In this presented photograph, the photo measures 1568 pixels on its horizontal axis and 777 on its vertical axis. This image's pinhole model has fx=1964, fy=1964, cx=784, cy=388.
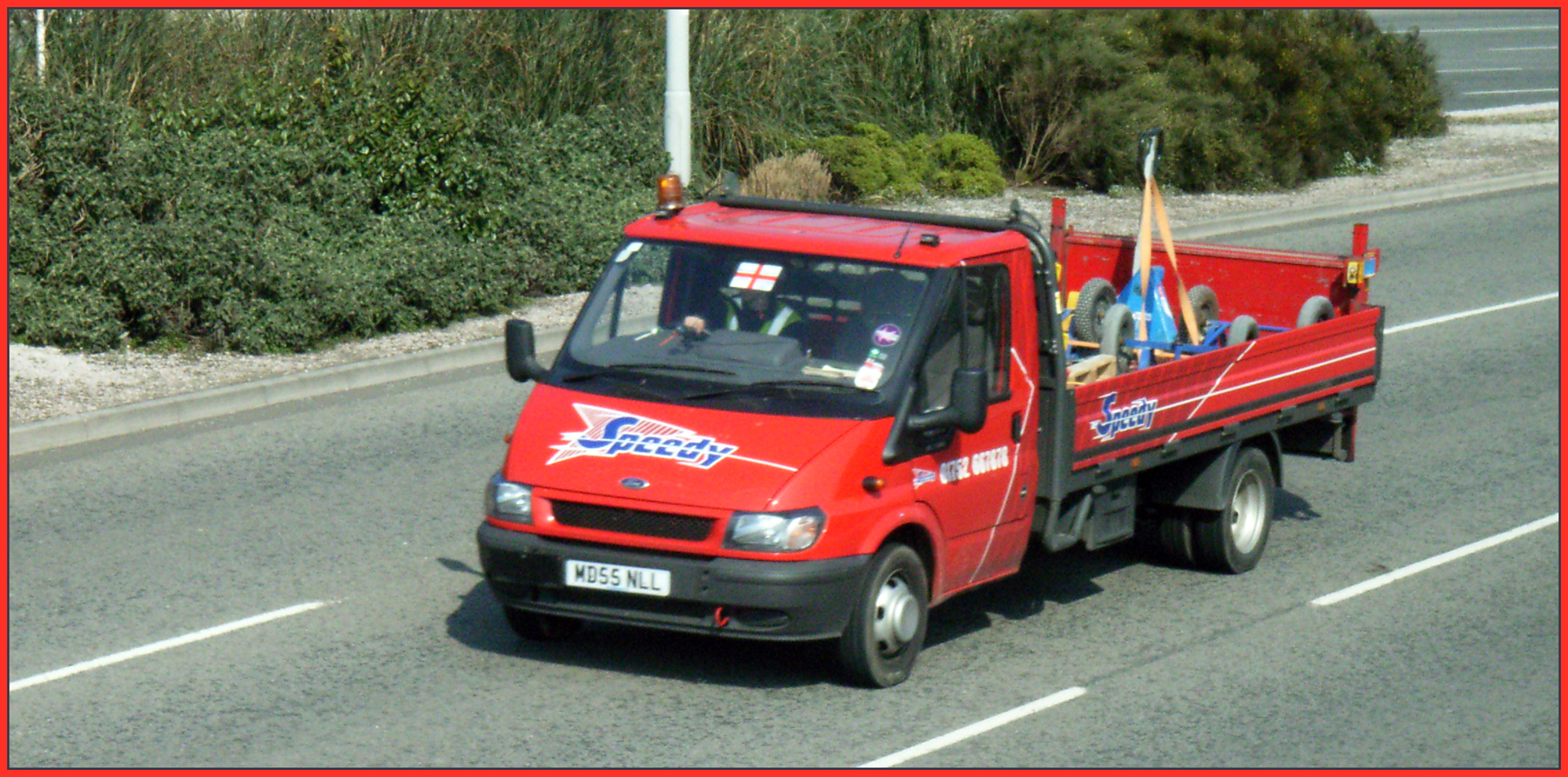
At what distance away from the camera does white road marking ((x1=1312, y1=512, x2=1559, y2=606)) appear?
32.5 ft

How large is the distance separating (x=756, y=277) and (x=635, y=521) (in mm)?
1339

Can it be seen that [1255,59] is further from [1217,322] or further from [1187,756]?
[1187,756]

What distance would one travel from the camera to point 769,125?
2256 cm

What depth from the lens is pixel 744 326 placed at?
8.51m

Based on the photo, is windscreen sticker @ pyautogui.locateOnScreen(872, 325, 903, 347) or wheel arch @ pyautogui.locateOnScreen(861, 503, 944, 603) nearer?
wheel arch @ pyautogui.locateOnScreen(861, 503, 944, 603)

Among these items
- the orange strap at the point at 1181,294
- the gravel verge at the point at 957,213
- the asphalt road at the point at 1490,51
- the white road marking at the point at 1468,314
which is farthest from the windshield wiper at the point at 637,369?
the asphalt road at the point at 1490,51

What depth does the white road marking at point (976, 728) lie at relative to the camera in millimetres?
7359

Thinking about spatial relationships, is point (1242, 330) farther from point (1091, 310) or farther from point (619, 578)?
point (619, 578)

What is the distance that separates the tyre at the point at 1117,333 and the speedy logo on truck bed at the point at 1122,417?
101 cm

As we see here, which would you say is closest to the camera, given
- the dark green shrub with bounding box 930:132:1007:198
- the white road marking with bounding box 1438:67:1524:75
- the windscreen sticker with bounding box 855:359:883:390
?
the windscreen sticker with bounding box 855:359:883:390

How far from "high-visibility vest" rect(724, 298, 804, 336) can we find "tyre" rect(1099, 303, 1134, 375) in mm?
2610

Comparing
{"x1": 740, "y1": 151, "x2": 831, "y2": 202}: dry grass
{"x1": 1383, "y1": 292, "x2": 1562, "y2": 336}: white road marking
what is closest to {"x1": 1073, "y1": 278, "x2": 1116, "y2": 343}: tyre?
{"x1": 1383, "y1": 292, "x2": 1562, "y2": 336}: white road marking

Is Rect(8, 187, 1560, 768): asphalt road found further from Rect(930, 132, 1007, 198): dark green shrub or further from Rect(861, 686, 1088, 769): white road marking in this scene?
Rect(930, 132, 1007, 198): dark green shrub

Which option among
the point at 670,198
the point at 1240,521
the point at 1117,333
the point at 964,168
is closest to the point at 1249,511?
the point at 1240,521
